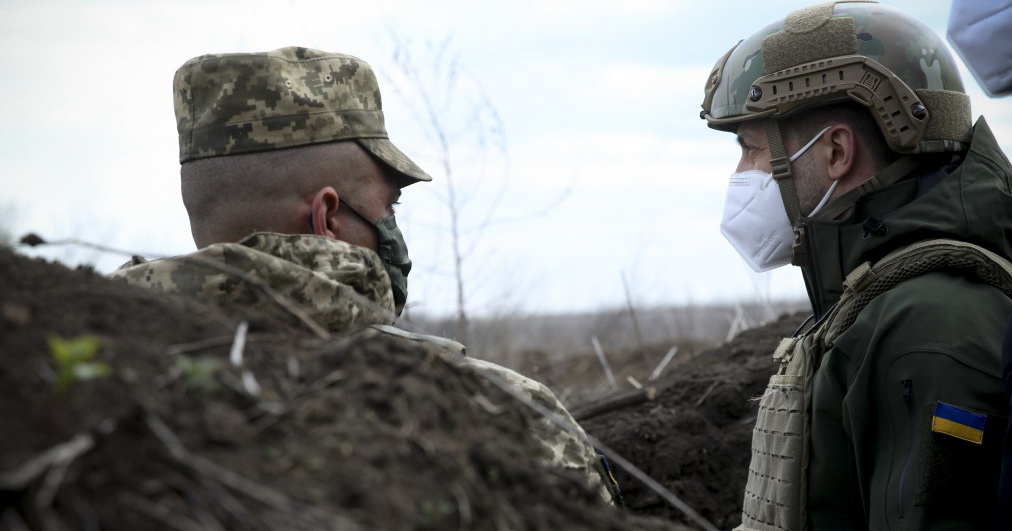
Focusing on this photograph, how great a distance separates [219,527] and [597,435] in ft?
14.8

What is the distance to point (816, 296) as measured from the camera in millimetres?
3361

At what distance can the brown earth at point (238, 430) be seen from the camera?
1083 millimetres

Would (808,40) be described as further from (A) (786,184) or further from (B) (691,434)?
(B) (691,434)

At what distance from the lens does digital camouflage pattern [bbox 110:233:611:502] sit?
2.13 meters

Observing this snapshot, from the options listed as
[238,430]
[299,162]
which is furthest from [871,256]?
[238,430]

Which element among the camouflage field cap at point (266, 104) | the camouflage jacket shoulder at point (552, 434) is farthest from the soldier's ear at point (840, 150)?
the camouflage field cap at point (266, 104)

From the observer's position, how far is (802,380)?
10.2 feet

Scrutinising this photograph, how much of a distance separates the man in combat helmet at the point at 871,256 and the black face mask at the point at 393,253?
1.40 meters

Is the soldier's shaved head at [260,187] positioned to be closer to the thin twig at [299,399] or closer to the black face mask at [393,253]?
the black face mask at [393,253]

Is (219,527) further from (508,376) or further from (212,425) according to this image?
(508,376)

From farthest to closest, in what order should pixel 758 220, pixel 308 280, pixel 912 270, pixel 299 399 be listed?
pixel 758 220, pixel 912 270, pixel 308 280, pixel 299 399

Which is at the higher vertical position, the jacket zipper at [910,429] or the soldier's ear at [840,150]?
the soldier's ear at [840,150]

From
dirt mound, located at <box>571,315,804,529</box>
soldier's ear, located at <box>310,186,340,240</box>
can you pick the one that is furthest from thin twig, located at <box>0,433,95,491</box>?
dirt mound, located at <box>571,315,804,529</box>

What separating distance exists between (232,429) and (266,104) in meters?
1.95
